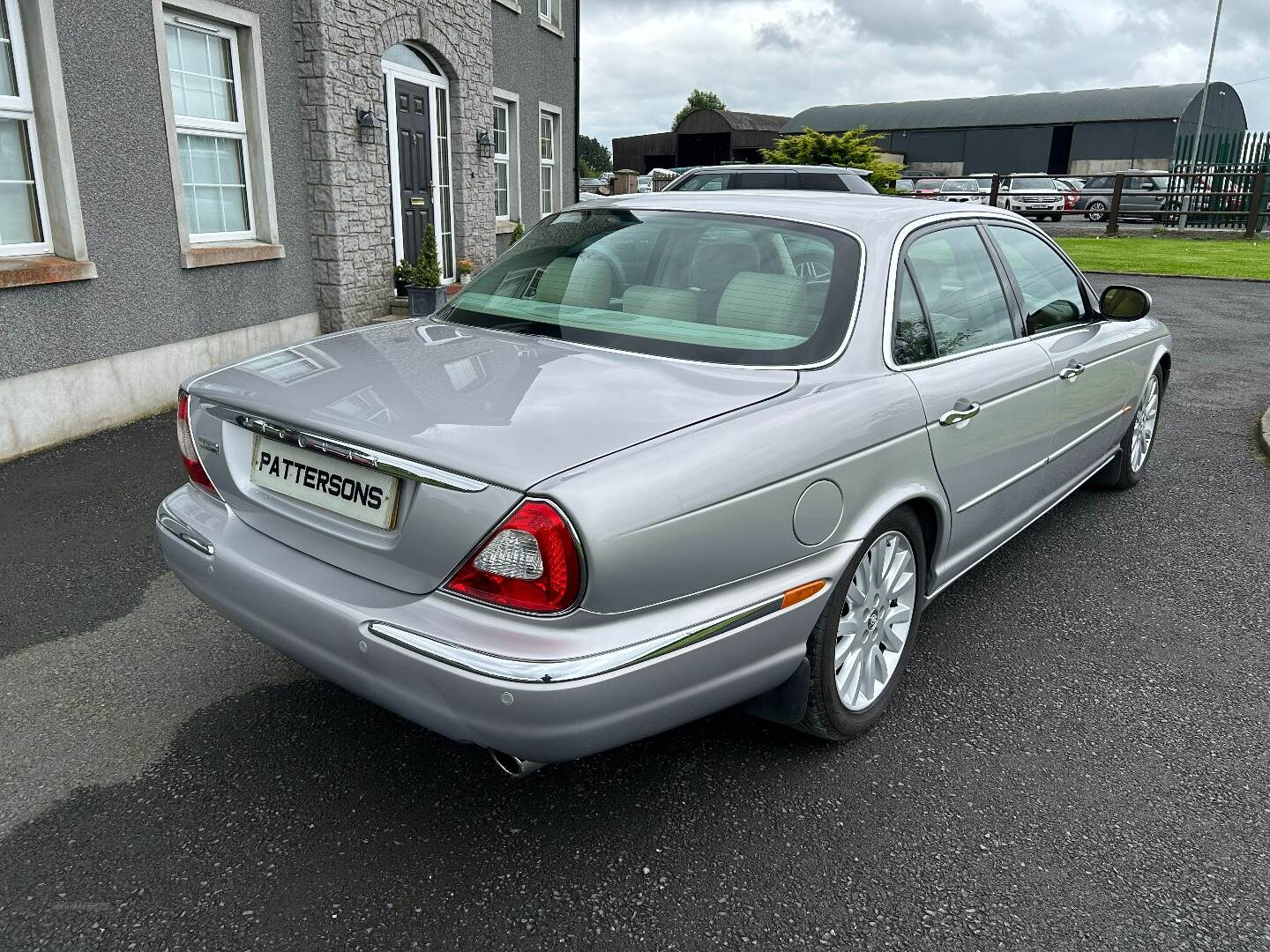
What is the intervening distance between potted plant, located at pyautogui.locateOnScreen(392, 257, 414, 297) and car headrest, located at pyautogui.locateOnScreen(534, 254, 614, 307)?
22.9 ft

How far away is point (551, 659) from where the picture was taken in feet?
6.65

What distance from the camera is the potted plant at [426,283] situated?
9438 mm

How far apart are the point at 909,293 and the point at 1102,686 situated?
5.04ft

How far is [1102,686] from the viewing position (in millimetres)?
3373

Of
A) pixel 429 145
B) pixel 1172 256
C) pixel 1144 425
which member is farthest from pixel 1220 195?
pixel 1144 425

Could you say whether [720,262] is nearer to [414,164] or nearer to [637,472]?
[637,472]

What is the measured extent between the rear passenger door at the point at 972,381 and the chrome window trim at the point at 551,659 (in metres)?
1.17

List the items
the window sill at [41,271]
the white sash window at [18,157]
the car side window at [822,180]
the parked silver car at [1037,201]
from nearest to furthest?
the window sill at [41,271] → the white sash window at [18,157] → the car side window at [822,180] → the parked silver car at [1037,201]

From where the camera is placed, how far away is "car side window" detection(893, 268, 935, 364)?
3010mm

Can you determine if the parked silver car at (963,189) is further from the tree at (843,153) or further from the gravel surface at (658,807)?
the gravel surface at (658,807)

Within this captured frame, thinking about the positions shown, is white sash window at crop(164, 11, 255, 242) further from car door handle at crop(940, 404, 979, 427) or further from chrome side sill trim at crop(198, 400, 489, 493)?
car door handle at crop(940, 404, 979, 427)

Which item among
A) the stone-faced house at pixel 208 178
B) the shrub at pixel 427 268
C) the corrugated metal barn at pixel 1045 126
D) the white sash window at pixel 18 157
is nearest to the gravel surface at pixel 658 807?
the stone-faced house at pixel 208 178

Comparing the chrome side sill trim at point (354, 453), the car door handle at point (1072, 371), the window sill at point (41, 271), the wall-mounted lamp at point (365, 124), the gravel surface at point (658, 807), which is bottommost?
the gravel surface at point (658, 807)

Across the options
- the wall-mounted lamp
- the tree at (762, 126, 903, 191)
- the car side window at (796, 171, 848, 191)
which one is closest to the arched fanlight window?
the wall-mounted lamp
